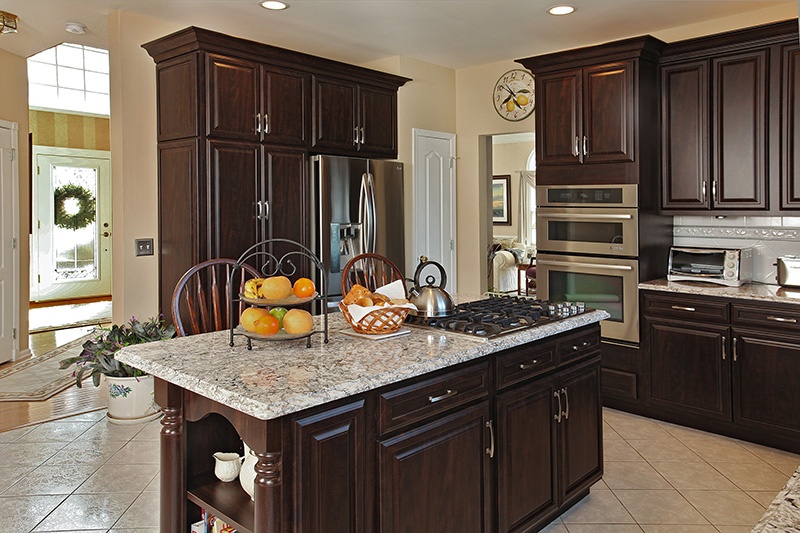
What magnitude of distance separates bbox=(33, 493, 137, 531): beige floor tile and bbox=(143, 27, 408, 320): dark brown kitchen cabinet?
4.92 ft

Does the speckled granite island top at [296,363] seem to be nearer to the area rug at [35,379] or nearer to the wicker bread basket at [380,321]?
the wicker bread basket at [380,321]

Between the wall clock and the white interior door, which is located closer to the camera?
the wall clock

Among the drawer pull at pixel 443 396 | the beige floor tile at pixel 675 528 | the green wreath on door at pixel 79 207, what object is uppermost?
the green wreath on door at pixel 79 207

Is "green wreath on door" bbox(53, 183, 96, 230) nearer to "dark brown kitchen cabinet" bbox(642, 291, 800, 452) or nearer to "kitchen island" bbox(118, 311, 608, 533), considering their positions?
"kitchen island" bbox(118, 311, 608, 533)

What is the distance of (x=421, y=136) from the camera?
573 centimetres

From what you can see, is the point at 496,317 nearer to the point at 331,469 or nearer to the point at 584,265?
the point at 331,469

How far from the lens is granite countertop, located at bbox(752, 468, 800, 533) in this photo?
864 mm

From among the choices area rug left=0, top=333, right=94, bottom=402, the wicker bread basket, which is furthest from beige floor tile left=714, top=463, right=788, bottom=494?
area rug left=0, top=333, right=94, bottom=402

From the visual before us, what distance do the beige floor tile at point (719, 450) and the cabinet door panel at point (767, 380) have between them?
167mm

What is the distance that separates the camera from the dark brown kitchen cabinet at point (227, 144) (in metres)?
3.98

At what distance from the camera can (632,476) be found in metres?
3.35

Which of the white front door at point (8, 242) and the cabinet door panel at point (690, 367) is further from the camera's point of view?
the white front door at point (8, 242)

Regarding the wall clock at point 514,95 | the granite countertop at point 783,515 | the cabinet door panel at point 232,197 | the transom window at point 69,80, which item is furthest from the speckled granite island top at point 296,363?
the transom window at point 69,80

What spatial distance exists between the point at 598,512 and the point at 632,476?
1.70ft
